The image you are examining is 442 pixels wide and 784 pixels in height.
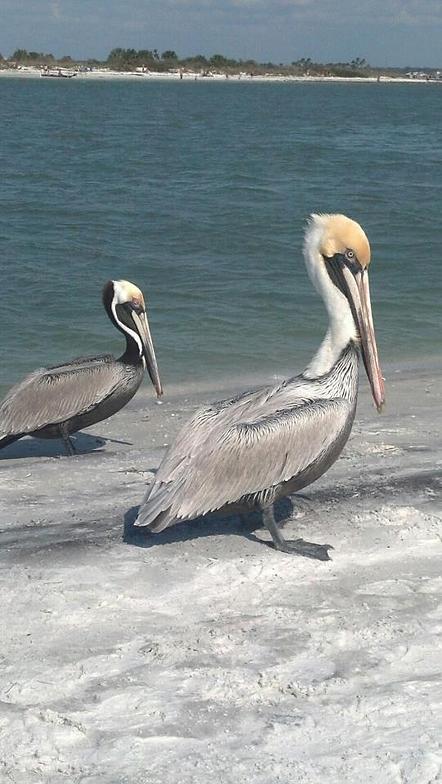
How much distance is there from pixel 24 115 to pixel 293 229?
97.7ft

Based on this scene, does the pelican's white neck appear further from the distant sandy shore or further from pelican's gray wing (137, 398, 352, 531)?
the distant sandy shore

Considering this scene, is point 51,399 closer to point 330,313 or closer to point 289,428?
point 330,313

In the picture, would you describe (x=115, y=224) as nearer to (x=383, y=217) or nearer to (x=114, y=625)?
(x=383, y=217)

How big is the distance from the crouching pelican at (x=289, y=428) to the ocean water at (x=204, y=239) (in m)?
5.02

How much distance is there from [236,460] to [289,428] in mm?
278

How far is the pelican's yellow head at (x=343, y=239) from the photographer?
5320 mm

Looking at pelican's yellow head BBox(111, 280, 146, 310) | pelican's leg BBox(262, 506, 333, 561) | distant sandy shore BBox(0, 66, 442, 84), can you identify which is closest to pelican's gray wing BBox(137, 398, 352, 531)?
pelican's leg BBox(262, 506, 333, 561)

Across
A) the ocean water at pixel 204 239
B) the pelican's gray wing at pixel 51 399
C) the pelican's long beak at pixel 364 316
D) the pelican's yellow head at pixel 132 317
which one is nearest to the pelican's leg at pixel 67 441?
the pelican's gray wing at pixel 51 399

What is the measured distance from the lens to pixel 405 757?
3.55 metres

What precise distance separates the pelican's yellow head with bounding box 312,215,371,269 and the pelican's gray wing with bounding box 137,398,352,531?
0.77m

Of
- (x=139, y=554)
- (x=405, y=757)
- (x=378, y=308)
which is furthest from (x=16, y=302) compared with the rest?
(x=405, y=757)

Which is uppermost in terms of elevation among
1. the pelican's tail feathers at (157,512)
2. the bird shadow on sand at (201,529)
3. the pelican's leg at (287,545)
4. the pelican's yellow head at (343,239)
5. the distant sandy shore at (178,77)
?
the distant sandy shore at (178,77)

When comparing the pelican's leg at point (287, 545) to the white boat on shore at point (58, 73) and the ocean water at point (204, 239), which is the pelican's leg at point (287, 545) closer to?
the ocean water at point (204, 239)

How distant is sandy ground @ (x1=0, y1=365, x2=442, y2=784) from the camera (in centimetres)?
362
